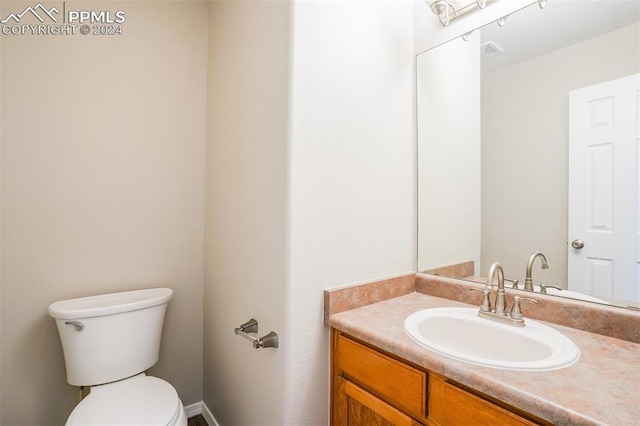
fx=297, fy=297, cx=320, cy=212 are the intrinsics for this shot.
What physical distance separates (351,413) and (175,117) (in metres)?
1.66

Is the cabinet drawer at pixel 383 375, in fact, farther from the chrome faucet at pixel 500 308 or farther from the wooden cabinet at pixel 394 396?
the chrome faucet at pixel 500 308

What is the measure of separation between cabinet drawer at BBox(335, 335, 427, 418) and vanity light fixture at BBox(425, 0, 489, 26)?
140 centimetres

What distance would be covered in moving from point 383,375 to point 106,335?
1179 millimetres

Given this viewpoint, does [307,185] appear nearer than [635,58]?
No

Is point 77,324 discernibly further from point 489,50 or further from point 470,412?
point 489,50

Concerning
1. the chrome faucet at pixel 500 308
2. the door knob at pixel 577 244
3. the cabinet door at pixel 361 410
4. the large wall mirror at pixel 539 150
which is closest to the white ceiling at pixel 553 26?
the large wall mirror at pixel 539 150

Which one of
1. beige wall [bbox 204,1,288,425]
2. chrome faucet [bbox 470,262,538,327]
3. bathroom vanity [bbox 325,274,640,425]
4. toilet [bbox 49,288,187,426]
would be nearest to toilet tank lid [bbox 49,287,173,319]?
toilet [bbox 49,288,187,426]

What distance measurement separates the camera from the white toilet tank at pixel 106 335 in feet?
4.09

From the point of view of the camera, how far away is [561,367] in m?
0.72

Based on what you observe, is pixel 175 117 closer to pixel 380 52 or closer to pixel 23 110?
pixel 23 110

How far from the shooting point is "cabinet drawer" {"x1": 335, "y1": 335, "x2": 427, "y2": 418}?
0.82m

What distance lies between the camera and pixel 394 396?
0.89m

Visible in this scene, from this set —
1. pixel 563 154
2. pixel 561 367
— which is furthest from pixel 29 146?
pixel 563 154

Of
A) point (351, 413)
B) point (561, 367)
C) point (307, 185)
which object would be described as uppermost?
point (307, 185)
